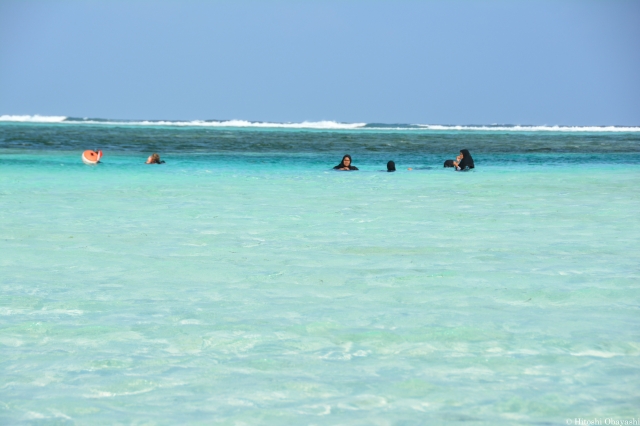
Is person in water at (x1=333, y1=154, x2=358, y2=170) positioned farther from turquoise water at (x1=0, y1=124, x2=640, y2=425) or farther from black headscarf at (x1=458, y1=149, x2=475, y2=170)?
turquoise water at (x1=0, y1=124, x2=640, y2=425)

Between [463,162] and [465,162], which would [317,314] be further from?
[465,162]

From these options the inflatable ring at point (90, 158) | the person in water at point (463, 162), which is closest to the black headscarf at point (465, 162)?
the person in water at point (463, 162)

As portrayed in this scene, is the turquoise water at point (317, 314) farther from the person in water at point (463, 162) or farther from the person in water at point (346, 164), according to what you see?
the person in water at point (463, 162)

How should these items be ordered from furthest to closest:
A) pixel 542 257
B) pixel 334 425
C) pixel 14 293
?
pixel 542 257
pixel 14 293
pixel 334 425

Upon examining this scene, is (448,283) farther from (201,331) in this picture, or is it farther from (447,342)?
(201,331)

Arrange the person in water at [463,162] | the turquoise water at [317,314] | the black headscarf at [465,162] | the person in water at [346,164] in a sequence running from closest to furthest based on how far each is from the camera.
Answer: the turquoise water at [317,314] → the person in water at [346,164] → the person in water at [463,162] → the black headscarf at [465,162]

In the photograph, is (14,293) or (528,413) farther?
(14,293)

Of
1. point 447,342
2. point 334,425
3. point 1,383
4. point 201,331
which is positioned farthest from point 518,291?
point 1,383

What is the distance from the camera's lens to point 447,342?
6039 mm

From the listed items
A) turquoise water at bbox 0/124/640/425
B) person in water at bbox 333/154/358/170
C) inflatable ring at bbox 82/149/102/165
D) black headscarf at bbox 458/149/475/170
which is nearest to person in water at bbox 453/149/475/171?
black headscarf at bbox 458/149/475/170

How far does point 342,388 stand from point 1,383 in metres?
2.11

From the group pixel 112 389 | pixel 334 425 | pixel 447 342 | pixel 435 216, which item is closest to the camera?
pixel 334 425

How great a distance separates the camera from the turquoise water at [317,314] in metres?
4.85

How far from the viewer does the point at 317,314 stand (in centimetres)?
686
